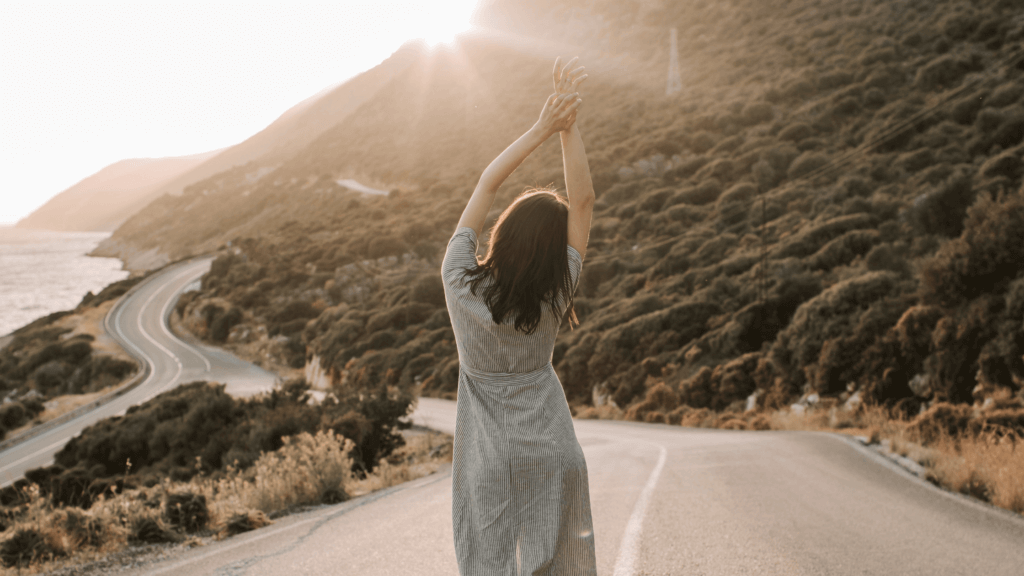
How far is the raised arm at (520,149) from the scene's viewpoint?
202 cm

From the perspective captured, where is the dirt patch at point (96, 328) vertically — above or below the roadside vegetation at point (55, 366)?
above

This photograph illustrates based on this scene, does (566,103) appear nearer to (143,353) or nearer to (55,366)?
(55,366)

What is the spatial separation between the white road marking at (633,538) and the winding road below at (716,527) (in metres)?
0.01

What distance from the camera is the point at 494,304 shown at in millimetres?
1828

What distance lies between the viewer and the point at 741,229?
104ft

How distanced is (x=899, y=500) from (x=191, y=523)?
703 centimetres

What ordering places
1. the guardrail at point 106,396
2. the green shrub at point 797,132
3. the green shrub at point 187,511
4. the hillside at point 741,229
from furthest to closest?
1. the green shrub at point 797,132
2. the guardrail at point 106,396
3. the hillside at point 741,229
4. the green shrub at point 187,511

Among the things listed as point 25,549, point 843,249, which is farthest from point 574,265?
point 843,249

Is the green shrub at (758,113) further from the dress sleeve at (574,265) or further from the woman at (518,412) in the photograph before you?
the woman at (518,412)

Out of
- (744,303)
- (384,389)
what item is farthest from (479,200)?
(744,303)

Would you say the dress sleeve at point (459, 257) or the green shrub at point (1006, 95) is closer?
the dress sleeve at point (459, 257)

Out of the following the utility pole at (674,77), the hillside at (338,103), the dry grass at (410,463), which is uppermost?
the hillside at (338,103)

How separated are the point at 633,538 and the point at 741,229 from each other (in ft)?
96.5

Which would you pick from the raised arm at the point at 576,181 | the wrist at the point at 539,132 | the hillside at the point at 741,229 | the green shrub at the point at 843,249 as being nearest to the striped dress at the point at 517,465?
the raised arm at the point at 576,181
